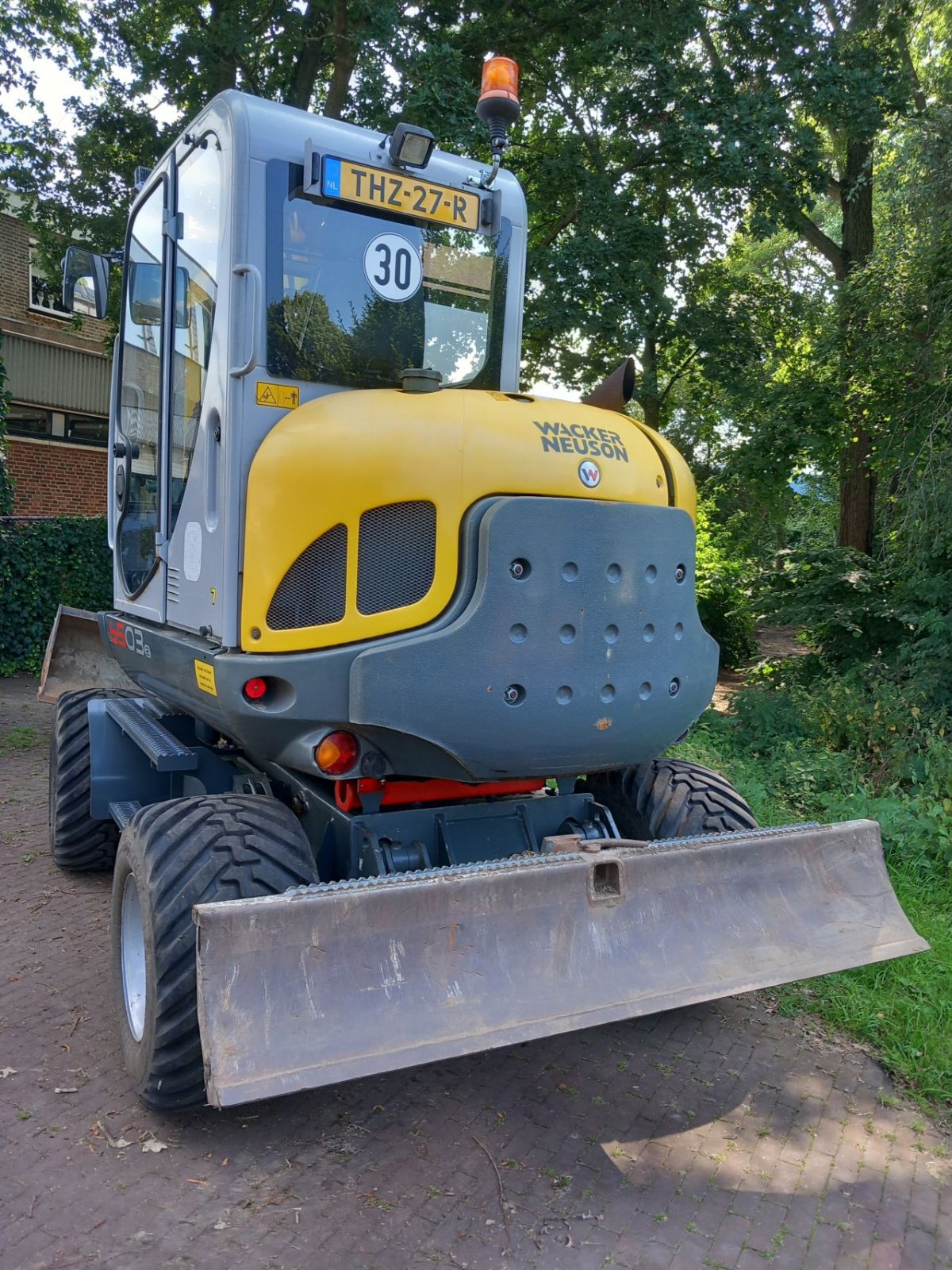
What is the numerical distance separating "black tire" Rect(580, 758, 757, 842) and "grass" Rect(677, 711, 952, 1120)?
933 mm

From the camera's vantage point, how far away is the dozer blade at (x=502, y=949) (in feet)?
8.46

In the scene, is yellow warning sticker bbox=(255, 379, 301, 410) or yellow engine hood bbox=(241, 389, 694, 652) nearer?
yellow engine hood bbox=(241, 389, 694, 652)

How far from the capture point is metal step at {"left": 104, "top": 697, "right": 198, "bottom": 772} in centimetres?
404

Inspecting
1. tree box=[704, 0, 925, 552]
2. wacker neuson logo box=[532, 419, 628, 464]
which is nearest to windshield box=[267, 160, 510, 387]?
wacker neuson logo box=[532, 419, 628, 464]

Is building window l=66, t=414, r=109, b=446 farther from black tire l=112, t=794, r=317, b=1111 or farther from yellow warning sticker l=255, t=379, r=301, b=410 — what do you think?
black tire l=112, t=794, r=317, b=1111

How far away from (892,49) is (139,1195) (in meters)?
12.3

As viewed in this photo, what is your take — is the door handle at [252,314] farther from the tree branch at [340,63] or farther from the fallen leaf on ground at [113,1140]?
the tree branch at [340,63]

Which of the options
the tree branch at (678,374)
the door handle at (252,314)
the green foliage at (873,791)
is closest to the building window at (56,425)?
the tree branch at (678,374)

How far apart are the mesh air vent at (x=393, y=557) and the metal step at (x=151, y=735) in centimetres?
134

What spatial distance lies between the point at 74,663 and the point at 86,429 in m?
12.0

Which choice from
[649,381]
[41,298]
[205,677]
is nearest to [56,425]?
[41,298]

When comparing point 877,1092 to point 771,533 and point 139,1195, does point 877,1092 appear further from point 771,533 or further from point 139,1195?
point 771,533

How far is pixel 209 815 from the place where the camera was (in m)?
3.25

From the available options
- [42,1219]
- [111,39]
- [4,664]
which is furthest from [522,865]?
[111,39]
